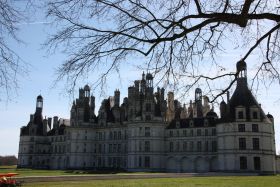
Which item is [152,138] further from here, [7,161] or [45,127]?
[7,161]

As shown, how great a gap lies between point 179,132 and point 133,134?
800 cm

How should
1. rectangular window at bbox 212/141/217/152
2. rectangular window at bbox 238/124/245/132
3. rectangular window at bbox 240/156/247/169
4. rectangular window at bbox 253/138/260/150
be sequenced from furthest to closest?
rectangular window at bbox 212/141/217/152, rectangular window at bbox 238/124/245/132, rectangular window at bbox 253/138/260/150, rectangular window at bbox 240/156/247/169

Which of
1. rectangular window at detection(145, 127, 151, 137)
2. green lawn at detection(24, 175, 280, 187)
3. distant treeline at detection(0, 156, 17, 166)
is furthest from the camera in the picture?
distant treeline at detection(0, 156, 17, 166)

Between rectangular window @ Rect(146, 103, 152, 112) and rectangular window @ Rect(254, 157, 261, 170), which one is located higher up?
rectangular window @ Rect(146, 103, 152, 112)

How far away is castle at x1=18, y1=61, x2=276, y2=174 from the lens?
5297cm

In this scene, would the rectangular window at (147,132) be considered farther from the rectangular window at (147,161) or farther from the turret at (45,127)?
the turret at (45,127)

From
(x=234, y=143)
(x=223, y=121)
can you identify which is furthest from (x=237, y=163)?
(x=223, y=121)

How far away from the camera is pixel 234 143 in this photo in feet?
174

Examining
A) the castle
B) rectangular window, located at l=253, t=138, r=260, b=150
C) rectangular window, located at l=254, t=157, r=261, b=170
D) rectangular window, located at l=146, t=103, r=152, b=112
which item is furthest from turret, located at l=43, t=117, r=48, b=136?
rectangular window, located at l=254, t=157, r=261, b=170

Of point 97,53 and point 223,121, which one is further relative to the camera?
point 223,121

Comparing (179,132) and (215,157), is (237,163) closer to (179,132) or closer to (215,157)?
(215,157)

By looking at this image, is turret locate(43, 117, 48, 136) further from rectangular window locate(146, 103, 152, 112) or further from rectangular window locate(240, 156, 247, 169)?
rectangular window locate(240, 156, 247, 169)

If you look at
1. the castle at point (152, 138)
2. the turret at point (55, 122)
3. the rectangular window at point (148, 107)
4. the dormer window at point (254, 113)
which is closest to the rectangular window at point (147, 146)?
the castle at point (152, 138)

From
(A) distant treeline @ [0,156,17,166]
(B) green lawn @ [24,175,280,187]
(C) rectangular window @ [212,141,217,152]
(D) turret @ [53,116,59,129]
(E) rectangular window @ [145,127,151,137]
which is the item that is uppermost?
(D) turret @ [53,116,59,129]
